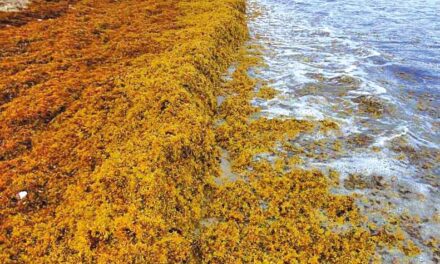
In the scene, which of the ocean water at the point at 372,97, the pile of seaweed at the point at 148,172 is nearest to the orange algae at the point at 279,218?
the pile of seaweed at the point at 148,172

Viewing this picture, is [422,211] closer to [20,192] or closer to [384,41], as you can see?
[20,192]

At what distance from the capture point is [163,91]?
5.99 meters

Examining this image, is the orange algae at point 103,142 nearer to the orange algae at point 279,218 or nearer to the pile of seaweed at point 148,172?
the pile of seaweed at point 148,172

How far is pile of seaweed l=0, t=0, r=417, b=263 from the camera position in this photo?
3.56m

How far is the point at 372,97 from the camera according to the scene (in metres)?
7.93

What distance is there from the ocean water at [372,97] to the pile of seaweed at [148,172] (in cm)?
47

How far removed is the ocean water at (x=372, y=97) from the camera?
16.6 ft

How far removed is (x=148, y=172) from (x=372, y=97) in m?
6.01

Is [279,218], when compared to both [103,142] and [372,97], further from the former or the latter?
[372,97]

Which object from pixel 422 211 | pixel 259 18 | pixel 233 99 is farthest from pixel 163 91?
pixel 259 18

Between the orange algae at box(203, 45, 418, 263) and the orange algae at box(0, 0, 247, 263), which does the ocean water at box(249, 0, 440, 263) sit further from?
the orange algae at box(0, 0, 247, 263)

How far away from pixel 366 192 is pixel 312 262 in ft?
5.77

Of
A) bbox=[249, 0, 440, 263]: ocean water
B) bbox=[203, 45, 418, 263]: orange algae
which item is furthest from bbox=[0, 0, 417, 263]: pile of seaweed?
bbox=[249, 0, 440, 263]: ocean water

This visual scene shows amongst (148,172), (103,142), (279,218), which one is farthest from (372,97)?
(103,142)
